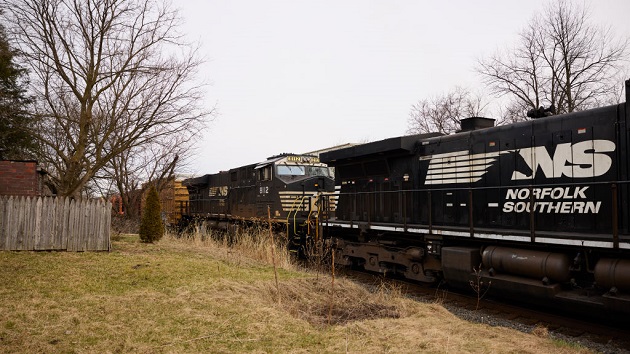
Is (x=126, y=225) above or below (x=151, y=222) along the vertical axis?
below

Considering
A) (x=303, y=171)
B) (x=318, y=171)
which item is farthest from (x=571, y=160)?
(x=318, y=171)

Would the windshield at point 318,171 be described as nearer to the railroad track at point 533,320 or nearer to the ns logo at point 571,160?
the railroad track at point 533,320

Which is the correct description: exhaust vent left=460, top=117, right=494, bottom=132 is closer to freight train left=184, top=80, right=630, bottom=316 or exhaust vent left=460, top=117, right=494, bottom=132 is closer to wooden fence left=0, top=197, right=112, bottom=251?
freight train left=184, top=80, right=630, bottom=316

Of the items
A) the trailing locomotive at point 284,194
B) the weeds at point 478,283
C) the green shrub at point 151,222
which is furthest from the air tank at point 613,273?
the green shrub at point 151,222

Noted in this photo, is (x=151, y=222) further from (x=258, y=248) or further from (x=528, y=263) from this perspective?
(x=528, y=263)

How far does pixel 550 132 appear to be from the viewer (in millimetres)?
8039

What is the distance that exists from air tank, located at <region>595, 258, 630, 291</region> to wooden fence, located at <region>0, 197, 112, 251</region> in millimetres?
11516

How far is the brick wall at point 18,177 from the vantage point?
13.9 metres

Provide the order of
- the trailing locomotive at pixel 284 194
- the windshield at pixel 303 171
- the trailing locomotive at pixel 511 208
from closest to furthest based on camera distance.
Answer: the trailing locomotive at pixel 511 208 → the trailing locomotive at pixel 284 194 → the windshield at pixel 303 171

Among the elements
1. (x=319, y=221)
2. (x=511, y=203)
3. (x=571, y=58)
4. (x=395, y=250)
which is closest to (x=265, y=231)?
(x=319, y=221)

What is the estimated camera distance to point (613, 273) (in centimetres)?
625

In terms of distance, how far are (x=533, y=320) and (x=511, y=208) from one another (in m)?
2.11

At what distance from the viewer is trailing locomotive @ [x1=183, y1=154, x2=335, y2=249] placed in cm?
1536

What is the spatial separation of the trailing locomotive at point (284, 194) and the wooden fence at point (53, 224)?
533 centimetres
